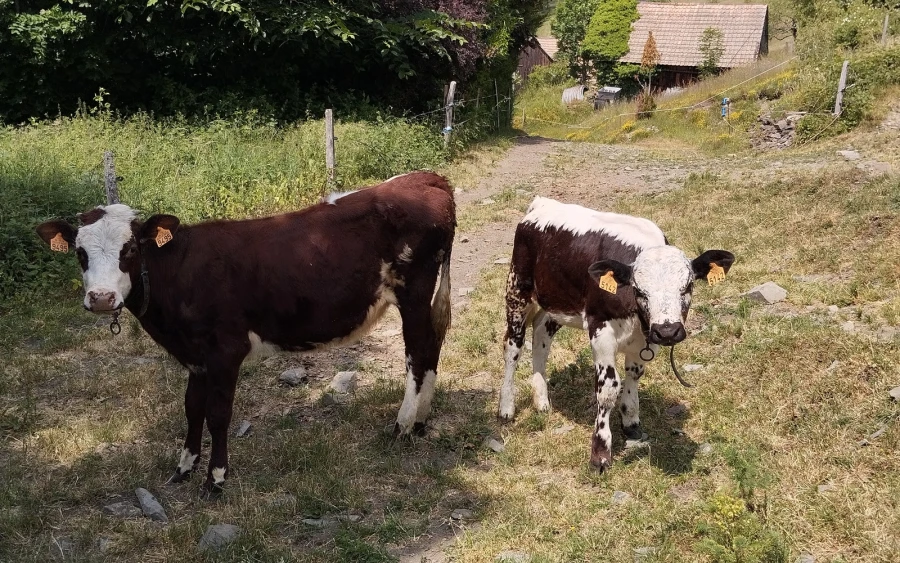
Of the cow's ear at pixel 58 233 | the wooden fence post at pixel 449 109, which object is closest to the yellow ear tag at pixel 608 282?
the cow's ear at pixel 58 233

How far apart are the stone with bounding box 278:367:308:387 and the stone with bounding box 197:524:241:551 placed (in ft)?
8.27

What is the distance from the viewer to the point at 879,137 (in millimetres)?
Result: 16375

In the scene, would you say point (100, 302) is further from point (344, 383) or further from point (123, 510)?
point (344, 383)

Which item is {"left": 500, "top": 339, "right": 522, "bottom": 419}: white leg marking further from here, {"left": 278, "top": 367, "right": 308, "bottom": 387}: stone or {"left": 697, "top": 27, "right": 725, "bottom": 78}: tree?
{"left": 697, "top": 27, "right": 725, "bottom": 78}: tree

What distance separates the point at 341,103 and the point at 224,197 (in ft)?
25.7

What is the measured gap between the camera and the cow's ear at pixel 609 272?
17.0ft

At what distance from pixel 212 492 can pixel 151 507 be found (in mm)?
421

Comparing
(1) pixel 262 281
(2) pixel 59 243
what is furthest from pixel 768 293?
(2) pixel 59 243

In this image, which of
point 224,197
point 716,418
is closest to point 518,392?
point 716,418

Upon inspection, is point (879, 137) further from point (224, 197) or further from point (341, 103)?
point (224, 197)

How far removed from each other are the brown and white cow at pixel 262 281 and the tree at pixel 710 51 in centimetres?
3622

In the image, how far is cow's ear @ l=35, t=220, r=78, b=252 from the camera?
527cm

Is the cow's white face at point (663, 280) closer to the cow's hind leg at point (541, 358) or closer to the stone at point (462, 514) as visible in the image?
the cow's hind leg at point (541, 358)

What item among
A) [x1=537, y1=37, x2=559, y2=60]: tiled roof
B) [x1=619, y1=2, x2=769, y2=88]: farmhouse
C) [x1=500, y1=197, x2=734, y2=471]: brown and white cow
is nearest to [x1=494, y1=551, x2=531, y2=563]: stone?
[x1=500, y1=197, x2=734, y2=471]: brown and white cow
